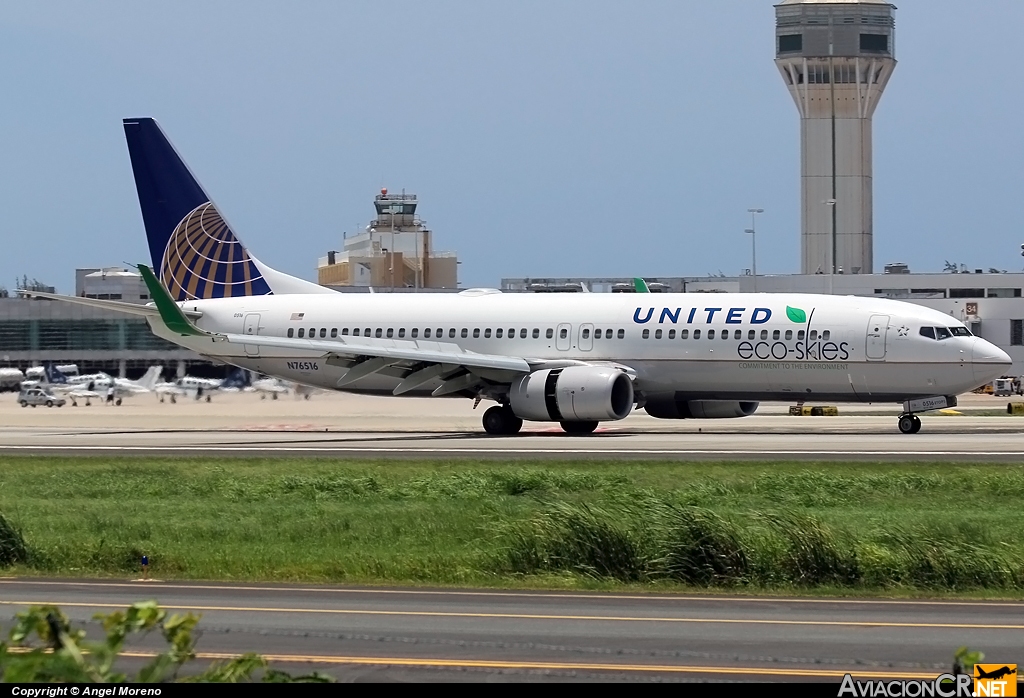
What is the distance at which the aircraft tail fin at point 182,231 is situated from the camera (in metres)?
52.1

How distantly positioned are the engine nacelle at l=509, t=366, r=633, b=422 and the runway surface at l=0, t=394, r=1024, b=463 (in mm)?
730

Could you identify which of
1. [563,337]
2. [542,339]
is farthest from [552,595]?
[542,339]

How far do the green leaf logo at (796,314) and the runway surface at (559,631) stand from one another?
26.0m

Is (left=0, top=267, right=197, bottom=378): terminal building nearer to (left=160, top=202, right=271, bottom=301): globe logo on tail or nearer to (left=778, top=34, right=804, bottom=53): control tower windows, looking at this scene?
(left=160, top=202, right=271, bottom=301): globe logo on tail

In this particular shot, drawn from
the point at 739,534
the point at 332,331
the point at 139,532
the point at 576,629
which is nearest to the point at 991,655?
the point at 576,629

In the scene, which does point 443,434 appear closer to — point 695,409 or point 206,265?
point 695,409

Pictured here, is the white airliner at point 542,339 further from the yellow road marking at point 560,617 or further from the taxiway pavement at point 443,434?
the yellow road marking at point 560,617

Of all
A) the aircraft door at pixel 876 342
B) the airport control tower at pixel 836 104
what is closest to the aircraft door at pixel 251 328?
the aircraft door at pixel 876 342

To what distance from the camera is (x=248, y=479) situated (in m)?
31.5

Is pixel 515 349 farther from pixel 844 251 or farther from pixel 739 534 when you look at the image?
pixel 844 251

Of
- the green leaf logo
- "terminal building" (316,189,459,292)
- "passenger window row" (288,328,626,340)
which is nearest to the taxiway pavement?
"passenger window row" (288,328,626,340)

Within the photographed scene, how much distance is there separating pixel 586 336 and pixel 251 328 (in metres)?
11.1

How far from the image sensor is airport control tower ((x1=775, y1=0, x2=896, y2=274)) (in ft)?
502

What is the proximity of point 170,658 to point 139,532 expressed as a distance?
1613cm
